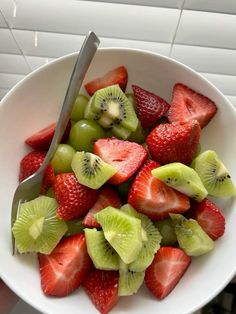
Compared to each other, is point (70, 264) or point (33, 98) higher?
point (33, 98)

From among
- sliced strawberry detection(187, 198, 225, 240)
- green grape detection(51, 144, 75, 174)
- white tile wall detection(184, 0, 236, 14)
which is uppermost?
white tile wall detection(184, 0, 236, 14)

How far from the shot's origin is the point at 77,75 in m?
0.77

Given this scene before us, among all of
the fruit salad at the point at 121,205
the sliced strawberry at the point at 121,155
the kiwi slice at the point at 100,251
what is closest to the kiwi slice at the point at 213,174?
the fruit salad at the point at 121,205

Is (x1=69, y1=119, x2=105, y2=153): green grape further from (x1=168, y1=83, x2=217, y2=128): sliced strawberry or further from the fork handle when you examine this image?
(x1=168, y1=83, x2=217, y2=128): sliced strawberry

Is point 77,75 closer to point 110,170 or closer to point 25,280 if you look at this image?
point 110,170

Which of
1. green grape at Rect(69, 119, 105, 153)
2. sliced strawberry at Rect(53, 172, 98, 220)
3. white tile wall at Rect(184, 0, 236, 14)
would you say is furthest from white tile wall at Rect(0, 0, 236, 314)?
sliced strawberry at Rect(53, 172, 98, 220)

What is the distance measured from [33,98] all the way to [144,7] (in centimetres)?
27

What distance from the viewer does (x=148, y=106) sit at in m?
0.82

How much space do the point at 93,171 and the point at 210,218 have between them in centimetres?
22

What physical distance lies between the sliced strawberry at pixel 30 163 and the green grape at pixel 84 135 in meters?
0.07

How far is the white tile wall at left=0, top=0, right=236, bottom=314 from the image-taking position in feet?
2.73

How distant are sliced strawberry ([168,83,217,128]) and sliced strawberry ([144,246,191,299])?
24 centimetres

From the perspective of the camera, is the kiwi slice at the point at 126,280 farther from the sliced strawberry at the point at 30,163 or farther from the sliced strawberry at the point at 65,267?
the sliced strawberry at the point at 30,163

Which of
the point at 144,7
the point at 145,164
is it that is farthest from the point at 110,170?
the point at 144,7
